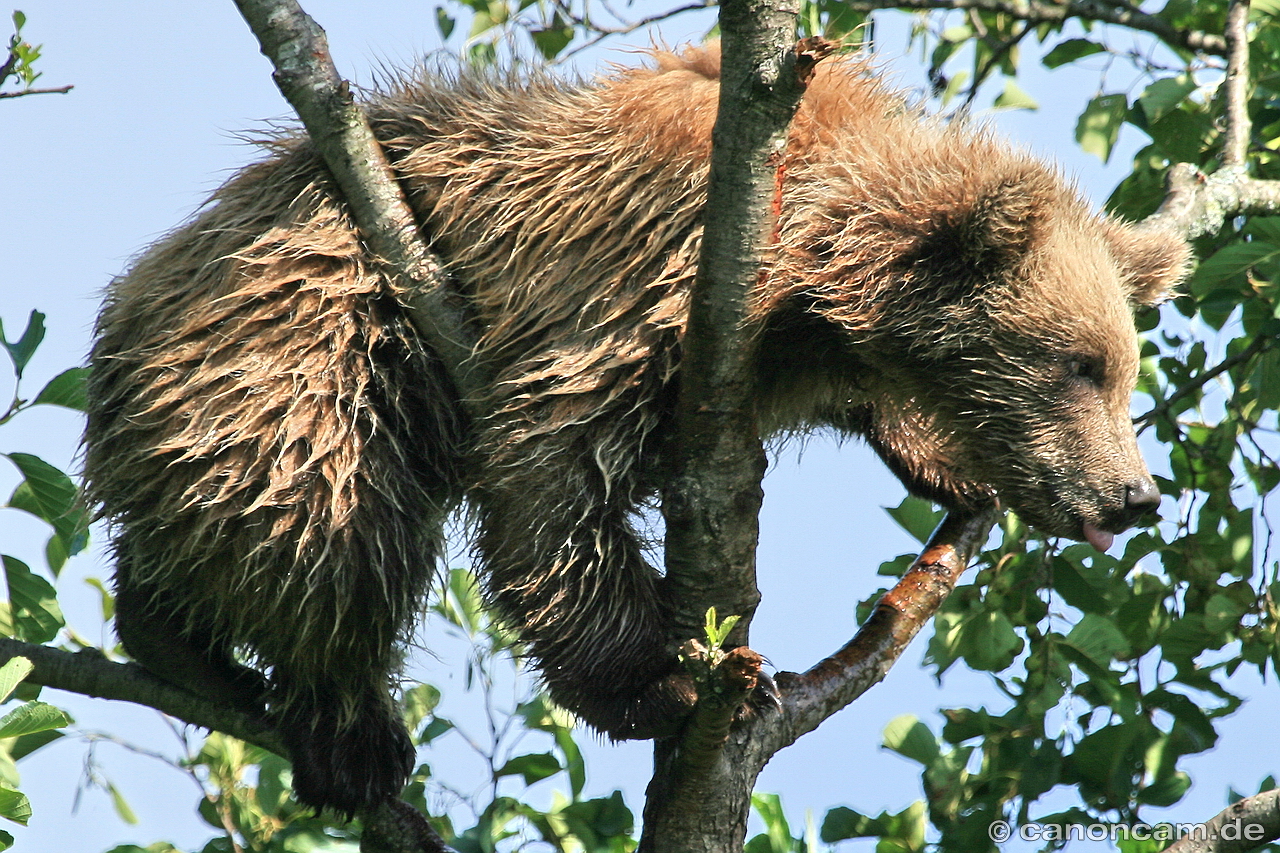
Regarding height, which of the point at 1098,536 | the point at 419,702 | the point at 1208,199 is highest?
the point at 1208,199

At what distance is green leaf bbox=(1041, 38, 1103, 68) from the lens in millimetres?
4723

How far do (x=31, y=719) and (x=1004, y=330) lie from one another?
2.67m

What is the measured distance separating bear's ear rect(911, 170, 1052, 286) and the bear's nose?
714 mm

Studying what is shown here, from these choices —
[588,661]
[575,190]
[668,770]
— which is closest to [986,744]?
[668,770]

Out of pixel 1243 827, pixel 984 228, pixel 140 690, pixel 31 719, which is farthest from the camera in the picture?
pixel 140 690

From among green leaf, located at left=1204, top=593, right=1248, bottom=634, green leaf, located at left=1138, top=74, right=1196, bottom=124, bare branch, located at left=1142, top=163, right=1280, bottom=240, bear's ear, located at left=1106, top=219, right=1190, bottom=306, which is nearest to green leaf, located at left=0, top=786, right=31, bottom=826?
green leaf, located at left=1204, top=593, right=1248, bottom=634

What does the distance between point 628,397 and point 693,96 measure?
0.92 metres

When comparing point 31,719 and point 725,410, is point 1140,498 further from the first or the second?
point 31,719

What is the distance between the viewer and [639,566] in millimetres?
3506

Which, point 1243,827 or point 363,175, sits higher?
point 363,175

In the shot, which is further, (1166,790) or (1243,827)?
(1166,790)

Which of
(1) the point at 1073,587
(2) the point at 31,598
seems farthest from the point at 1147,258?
(2) the point at 31,598

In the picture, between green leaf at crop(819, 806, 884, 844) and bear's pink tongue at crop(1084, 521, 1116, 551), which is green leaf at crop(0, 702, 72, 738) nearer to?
green leaf at crop(819, 806, 884, 844)

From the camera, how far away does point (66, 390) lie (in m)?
3.57
